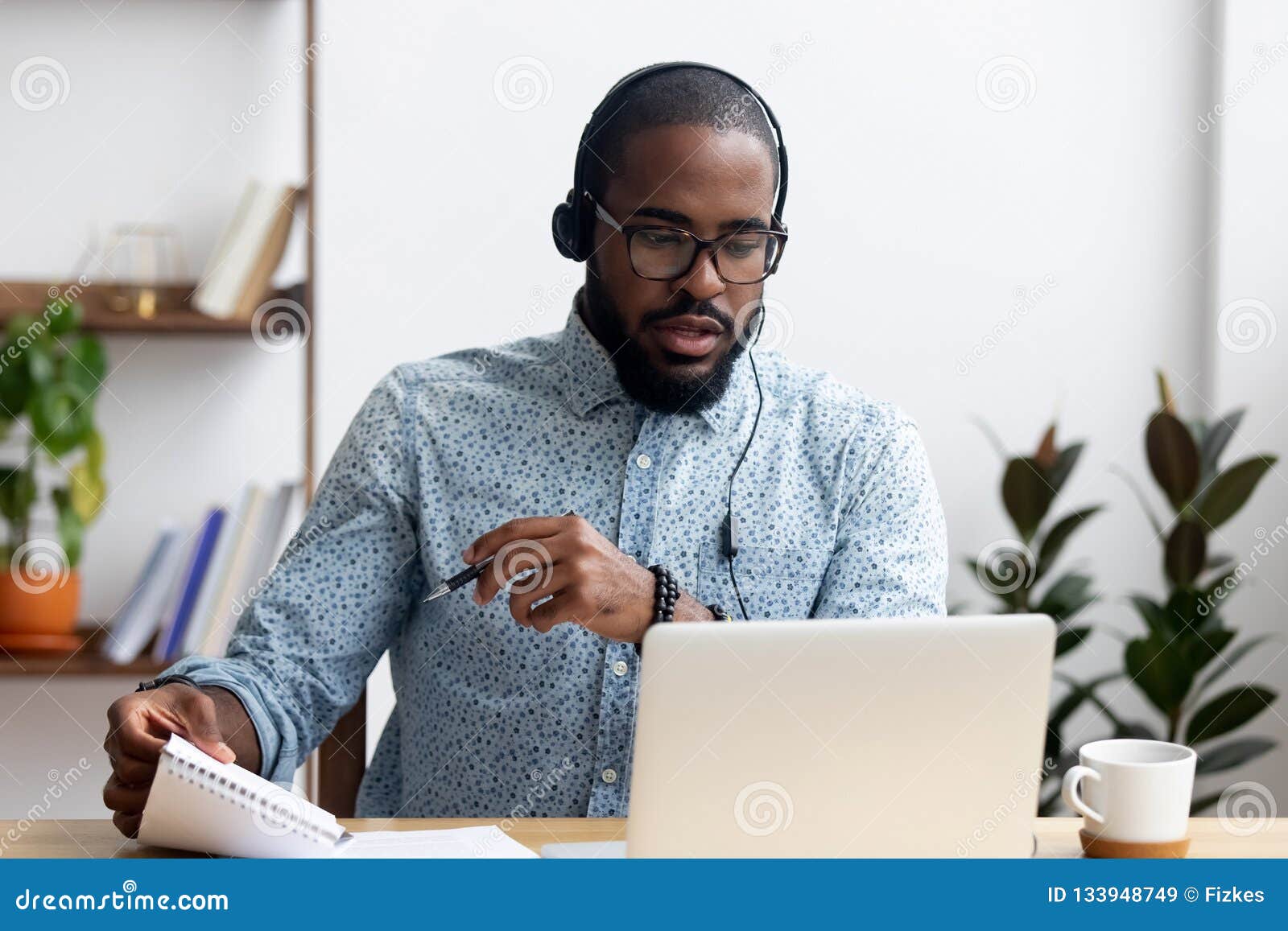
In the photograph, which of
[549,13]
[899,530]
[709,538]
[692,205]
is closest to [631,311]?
[692,205]

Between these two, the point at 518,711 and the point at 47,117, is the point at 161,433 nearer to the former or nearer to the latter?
the point at 47,117

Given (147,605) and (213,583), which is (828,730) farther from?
(147,605)

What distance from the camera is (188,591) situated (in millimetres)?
2102

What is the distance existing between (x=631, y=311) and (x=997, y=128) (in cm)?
117

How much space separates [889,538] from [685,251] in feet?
1.28

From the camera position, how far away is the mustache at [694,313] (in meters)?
1.46

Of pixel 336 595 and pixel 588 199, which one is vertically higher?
pixel 588 199

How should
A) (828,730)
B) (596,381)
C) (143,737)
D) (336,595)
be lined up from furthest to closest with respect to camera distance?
(596,381)
(336,595)
(143,737)
(828,730)

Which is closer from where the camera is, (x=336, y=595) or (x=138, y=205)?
(x=336, y=595)

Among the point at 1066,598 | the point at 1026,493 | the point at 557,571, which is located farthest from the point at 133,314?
the point at 1066,598

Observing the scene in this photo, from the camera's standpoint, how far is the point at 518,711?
1416mm

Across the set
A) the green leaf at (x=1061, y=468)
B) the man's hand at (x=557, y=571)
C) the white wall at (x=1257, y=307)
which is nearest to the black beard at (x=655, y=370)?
the man's hand at (x=557, y=571)

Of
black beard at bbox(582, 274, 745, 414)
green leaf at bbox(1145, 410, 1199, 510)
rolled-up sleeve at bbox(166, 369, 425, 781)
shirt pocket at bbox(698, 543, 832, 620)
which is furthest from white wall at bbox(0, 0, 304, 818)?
green leaf at bbox(1145, 410, 1199, 510)
